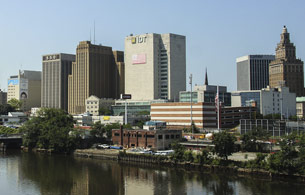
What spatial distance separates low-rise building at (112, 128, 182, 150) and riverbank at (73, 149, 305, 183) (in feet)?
25.6

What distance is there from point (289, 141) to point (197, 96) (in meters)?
115

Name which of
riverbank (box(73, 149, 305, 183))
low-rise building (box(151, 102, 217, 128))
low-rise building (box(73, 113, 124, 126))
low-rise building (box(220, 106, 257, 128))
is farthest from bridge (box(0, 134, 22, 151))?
low-rise building (box(220, 106, 257, 128))

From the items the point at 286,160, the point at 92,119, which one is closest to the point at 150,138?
the point at 286,160

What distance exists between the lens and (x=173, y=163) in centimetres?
9231

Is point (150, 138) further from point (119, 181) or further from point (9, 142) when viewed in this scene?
point (9, 142)

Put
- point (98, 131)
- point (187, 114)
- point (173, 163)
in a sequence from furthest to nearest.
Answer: point (187, 114) < point (98, 131) < point (173, 163)

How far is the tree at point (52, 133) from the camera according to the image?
4599 inches

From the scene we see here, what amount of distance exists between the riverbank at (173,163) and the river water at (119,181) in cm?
216

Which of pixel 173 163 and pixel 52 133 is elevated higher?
pixel 52 133

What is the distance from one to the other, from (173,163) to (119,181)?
54.8ft

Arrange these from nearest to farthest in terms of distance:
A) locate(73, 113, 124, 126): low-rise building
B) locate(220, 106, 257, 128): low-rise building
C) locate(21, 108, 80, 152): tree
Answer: locate(21, 108, 80, 152): tree < locate(220, 106, 257, 128): low-rise building < locate(73, 113, 124, 126): low-rise building

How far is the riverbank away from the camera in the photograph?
78.1m

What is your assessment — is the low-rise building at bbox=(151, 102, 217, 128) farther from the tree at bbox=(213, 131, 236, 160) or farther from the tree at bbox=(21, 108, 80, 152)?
the tree at bbox=(213, 131, 236, 160)

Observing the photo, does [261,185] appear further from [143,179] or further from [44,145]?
[44,145]
